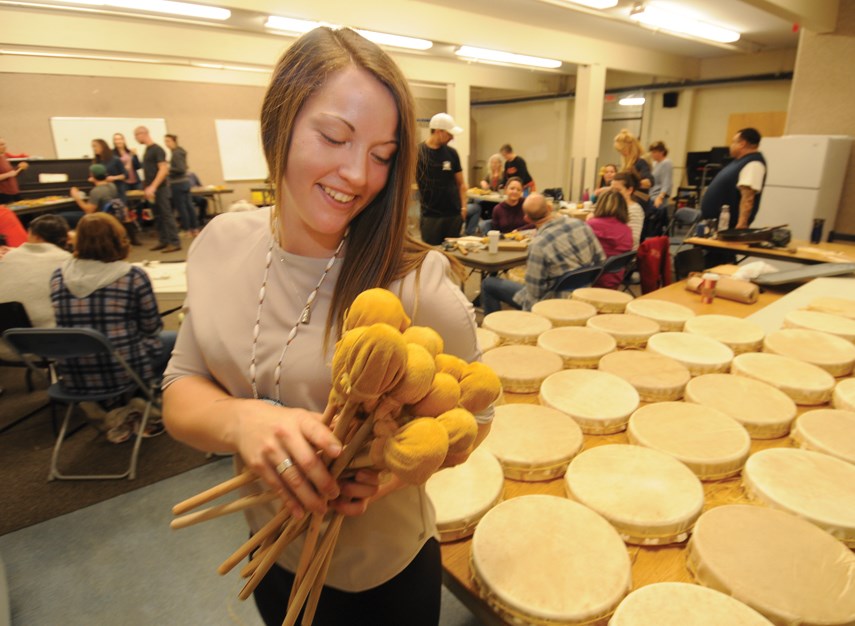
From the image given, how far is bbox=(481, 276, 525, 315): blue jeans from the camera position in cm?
427

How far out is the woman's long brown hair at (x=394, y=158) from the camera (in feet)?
2.46

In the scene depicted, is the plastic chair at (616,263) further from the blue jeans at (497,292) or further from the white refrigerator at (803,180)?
the white refrigerator at (803,180)

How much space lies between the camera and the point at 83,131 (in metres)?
10.6

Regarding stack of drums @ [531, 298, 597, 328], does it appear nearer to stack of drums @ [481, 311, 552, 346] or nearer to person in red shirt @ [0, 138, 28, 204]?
stack of drums @ [481, 311, 552, 346]

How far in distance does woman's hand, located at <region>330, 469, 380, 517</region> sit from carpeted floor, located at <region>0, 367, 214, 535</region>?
106 inches

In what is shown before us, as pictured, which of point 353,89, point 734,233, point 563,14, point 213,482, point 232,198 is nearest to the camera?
point 353,89

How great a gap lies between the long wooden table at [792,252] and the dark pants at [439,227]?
2572 millimetres

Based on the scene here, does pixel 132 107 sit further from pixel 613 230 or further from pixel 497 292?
pixel 613 230

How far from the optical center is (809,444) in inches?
54.9

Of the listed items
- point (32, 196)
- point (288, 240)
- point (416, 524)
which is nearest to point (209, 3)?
point (32, 196)

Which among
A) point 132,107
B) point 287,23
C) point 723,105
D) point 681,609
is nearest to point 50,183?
point 132,107

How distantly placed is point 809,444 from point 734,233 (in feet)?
10.8

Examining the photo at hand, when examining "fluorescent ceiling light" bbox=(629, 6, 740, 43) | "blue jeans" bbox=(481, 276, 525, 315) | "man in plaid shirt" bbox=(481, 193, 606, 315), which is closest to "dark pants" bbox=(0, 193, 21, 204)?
"blue jeans" bbox=(481, 276, 525, 315)

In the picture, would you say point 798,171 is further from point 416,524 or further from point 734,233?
point 416,524
